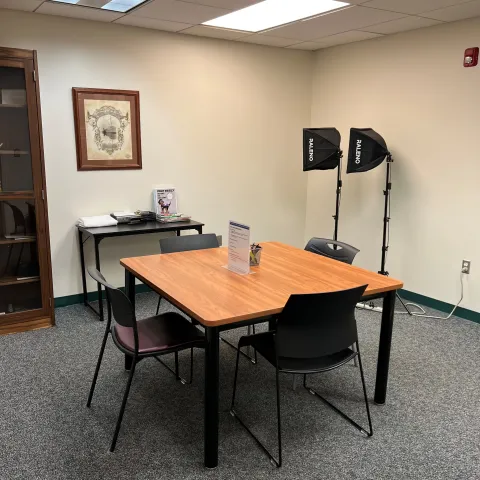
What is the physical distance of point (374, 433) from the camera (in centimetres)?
238

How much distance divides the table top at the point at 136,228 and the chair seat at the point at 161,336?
1298 mm

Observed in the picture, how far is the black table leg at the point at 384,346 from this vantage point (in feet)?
8.18

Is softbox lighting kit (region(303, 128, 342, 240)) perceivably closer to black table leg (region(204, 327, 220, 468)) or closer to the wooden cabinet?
the wooden cabinet

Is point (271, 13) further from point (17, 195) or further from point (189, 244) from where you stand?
point (17, 195)

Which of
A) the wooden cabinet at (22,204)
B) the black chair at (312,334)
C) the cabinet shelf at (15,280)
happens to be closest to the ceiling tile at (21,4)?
the wooden cabinet at (22,204)

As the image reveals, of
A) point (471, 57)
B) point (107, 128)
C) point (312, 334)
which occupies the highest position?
point (471, 57)

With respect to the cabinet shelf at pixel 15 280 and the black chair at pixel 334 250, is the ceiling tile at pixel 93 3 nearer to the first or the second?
the cabinet shelf at pixel 15 280

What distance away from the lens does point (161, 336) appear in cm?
243

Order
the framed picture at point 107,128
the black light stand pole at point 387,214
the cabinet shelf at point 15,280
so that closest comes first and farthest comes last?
1. the cabinet shelf at point 15,280
2. the framed picture at point 107,128
3. the black light stand pole at point 387,214

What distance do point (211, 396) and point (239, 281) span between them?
26.2 inches

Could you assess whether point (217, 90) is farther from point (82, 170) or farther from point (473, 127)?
point (473, 127)

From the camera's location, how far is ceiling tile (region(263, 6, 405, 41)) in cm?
345

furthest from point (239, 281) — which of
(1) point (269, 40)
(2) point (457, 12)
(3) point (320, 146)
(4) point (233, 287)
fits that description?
(1) point (269, 40)

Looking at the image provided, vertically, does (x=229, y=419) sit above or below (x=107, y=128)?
below
